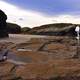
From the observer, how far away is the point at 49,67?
8.66m

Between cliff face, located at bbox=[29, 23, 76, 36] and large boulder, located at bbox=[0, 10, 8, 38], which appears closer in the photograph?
large boulder, located at bbox=[0, 10, 8, 38]

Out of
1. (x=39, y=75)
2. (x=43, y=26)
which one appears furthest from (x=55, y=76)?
(x=43, y=26)

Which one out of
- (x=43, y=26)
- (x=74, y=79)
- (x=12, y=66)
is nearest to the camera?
(x=74, y=79)

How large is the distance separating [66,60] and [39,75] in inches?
→ 54.1

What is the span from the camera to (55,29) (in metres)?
26.3

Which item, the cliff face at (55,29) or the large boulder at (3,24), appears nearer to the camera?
the large boulder at (3,24)

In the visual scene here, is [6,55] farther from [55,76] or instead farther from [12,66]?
[55,76]

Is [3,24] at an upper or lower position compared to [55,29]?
upper

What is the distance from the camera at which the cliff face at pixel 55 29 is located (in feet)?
80.4

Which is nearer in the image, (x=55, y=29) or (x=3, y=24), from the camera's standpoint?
(x=3, y=24)

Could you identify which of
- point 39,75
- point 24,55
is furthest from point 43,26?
point 39,75

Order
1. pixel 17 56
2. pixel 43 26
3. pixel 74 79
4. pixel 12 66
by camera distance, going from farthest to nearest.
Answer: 1. pixel 43 26
2. pixel 17 56
3. pixel 12 66
4. pixel 74 79

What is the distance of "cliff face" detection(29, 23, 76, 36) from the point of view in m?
24.5

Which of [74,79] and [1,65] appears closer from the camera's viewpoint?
[74,79]
